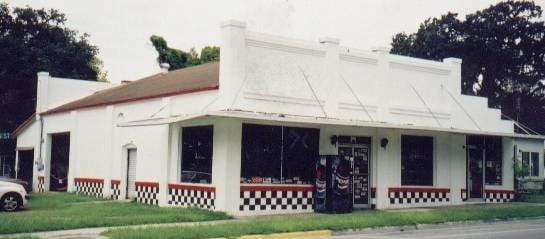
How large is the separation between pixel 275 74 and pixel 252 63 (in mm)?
874

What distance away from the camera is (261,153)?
17.6 metres

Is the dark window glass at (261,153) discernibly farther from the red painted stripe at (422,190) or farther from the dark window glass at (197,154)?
the red painted stripe at (422,190)

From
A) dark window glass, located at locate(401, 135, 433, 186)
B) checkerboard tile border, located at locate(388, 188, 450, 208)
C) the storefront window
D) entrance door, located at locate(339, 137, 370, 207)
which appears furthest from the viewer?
dark window glass, located at locate(401, 135, 433, 186)

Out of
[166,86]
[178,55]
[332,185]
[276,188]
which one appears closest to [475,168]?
[332,185]

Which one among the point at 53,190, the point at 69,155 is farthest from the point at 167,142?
the point at 53,190

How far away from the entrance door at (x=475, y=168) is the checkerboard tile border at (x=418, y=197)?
1.87m

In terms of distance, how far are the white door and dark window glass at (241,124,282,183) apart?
5.76m

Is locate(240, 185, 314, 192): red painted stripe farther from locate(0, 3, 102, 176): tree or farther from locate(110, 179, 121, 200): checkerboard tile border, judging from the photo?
locate(0, 3, 102, 176): tree

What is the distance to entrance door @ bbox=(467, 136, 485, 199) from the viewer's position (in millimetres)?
23531

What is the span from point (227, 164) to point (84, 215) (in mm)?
3956

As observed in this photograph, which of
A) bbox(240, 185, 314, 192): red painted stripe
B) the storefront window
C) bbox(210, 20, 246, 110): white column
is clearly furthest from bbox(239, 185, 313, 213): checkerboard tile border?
bbox(210, 20, 246, 110): white column

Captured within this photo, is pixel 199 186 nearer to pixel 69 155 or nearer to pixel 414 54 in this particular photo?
pixel 69 155

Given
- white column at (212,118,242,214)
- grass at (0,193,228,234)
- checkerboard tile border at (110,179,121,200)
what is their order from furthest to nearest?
checkerboard tile border at (110,179,121,200)
white column at (212,118,242,214)
grass at (0,193,228,234)

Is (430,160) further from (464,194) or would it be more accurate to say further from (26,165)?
(26,165)
